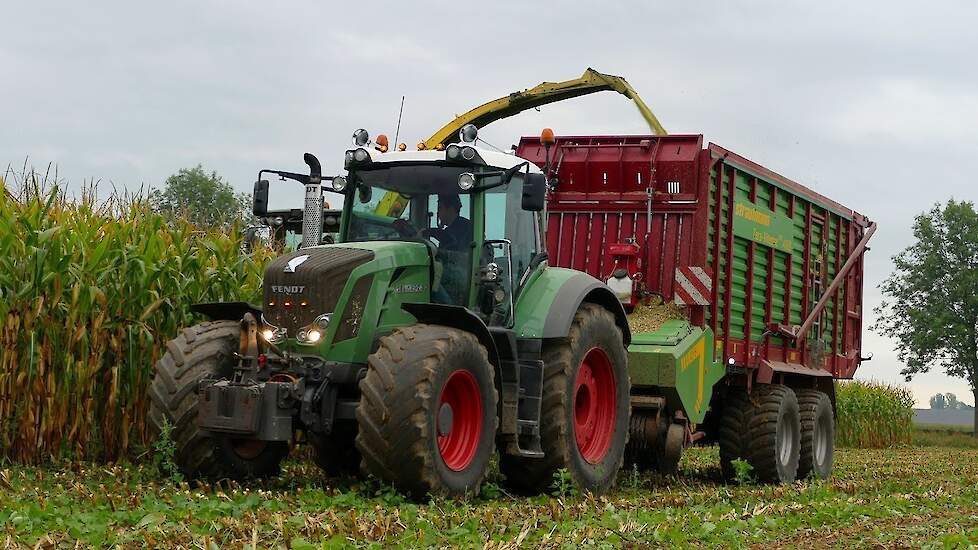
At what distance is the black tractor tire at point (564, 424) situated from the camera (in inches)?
380

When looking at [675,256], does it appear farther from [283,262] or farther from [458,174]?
[283,262]

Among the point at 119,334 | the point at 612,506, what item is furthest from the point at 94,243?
the point at 612,506

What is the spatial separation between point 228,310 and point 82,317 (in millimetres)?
1683

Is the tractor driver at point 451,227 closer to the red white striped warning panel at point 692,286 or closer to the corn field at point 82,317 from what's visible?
the corn field at point 82,317

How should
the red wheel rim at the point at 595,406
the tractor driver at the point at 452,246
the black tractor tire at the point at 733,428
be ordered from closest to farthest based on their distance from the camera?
the tractor driver at the point at 452,246, the red wheel rim at the point at 595,406, the black tractor tire at the point at 733,428

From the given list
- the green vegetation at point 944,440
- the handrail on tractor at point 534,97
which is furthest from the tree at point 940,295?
the handrail on tractor at point 534,97

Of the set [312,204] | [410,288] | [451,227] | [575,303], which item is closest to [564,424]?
[575,303]

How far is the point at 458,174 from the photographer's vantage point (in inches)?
377

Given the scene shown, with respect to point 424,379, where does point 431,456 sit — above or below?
below

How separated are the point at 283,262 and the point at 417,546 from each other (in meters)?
Answer: 3.13

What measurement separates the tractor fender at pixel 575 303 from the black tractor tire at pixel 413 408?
1165 mm

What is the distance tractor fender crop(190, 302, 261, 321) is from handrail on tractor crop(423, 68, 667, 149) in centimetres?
1135

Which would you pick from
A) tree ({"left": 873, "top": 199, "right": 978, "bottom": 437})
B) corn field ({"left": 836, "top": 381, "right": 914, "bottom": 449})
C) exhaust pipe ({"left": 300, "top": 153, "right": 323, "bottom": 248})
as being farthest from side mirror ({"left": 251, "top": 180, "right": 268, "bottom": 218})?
tree ({"left": 873, "top": 199, "right": 978, "bottom": 437})

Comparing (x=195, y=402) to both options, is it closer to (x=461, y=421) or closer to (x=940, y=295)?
(x=461, y=421)
